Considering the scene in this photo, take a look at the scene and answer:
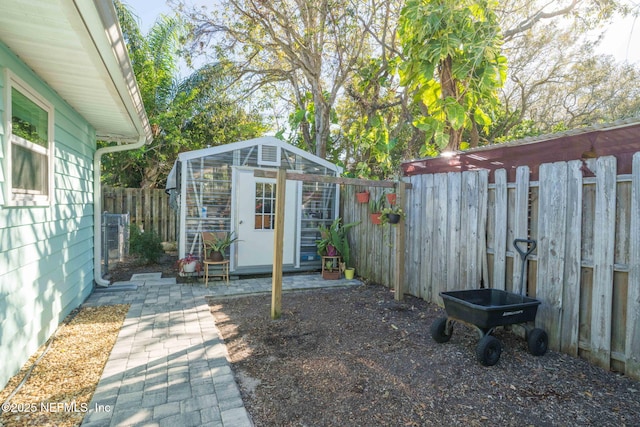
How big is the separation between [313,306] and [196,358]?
192cm

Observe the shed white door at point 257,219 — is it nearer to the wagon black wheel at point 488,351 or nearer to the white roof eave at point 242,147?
the white roof eave at point 242,147

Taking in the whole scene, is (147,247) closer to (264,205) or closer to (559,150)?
(264,205)

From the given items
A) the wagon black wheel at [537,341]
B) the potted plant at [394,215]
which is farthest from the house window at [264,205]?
the wagon black wheel at [537,341]

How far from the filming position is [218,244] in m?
5.83

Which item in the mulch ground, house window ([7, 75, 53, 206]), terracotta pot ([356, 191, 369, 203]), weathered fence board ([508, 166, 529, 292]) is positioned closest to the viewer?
the mulch ground

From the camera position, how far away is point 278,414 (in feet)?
7.20

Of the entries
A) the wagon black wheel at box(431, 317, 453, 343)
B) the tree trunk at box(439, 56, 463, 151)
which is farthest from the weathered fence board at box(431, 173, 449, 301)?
the tree trunk at box(439, 56, 463, 151)

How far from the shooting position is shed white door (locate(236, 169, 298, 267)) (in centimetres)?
627

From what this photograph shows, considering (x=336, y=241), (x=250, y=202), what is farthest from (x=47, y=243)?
(x=336, y=241)

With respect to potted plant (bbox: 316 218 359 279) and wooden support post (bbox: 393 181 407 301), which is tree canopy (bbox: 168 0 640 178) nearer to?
wooden support post (bbox: 393 181 407 301)

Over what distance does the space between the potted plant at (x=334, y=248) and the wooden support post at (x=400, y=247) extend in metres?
1.51

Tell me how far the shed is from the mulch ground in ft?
8.27

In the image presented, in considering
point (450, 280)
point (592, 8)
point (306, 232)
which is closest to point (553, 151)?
point (450, 280)

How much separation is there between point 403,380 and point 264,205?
446 cm
